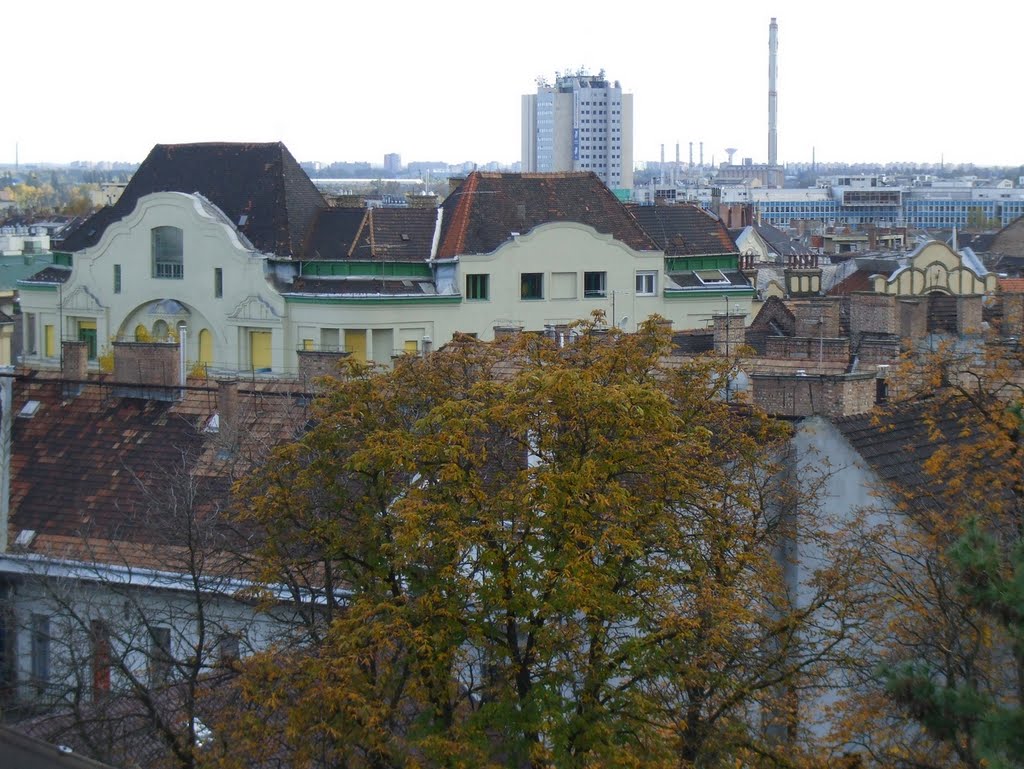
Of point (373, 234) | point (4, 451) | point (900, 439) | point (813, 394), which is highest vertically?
point (373, 234)

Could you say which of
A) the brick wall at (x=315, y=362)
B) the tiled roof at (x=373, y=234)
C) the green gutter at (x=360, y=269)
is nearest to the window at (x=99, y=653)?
the brick wall at (x=315, y=362)

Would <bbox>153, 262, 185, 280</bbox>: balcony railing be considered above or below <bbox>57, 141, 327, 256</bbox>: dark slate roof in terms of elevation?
below

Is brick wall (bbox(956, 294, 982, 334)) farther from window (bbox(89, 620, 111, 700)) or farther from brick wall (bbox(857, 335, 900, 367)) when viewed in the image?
window (bbox(89, 620, 111, 700))

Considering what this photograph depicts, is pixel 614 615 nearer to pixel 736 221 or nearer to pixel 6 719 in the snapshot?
pixel 6 719

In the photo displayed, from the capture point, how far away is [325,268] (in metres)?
60.4

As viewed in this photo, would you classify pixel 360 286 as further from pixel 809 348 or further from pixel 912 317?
pixel 809 348

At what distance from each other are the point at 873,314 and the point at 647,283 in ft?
77.8

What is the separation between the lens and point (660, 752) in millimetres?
16562

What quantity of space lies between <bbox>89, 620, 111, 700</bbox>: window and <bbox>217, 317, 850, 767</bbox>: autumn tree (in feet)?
7.35

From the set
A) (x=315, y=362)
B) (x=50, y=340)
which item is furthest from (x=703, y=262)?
(x=315, y=362)

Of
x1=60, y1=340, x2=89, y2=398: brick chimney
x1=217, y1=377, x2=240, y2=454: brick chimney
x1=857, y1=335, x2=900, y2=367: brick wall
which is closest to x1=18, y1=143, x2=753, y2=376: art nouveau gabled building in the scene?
x1=60, y1=340, x2=89, y2=398: brick chimney

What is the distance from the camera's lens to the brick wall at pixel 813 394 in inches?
1019

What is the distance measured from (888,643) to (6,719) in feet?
35.6

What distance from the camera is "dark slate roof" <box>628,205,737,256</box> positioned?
224 ft
